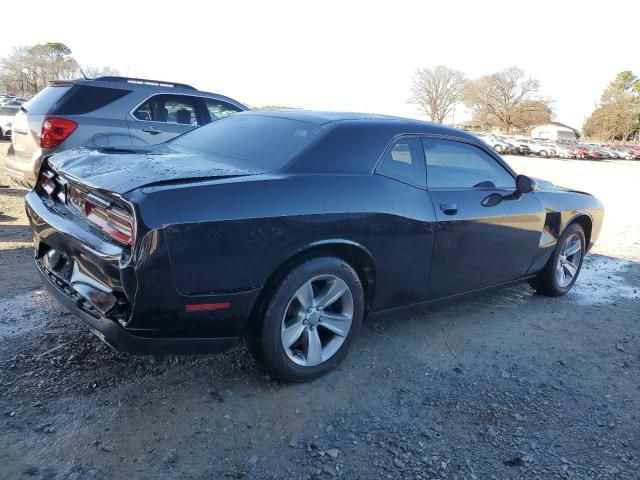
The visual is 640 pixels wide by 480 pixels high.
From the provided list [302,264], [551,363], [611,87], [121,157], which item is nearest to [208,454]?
[302,264]

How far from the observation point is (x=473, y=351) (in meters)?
3.70

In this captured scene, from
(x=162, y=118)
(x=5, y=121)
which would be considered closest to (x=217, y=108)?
(x=162, y=118)

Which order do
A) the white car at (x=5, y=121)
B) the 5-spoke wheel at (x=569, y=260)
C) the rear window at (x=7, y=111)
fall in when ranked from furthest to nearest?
1. the rear window at (x=7, y=111)
2. the white car at (x=5, y=121)
3. the 5-spoke wheel at (x=569, y=260)

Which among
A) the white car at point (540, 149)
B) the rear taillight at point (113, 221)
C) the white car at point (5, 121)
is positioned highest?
the rear taillight at point (113, 221)

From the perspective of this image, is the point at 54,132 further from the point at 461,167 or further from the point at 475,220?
the point at 475,220

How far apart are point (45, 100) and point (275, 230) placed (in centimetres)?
447

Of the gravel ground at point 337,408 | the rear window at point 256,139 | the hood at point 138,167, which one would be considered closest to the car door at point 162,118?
the rear window at point 256,139

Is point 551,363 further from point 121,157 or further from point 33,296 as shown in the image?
point 33,296

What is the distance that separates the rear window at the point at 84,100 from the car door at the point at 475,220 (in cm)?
389

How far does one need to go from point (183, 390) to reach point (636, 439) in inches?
96.3

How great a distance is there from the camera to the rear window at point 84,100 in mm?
5594

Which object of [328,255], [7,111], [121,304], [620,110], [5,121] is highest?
[620,110]

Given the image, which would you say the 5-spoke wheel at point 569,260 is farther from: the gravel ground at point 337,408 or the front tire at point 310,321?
the front tire at point 310,321

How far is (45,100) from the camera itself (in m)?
5.82
